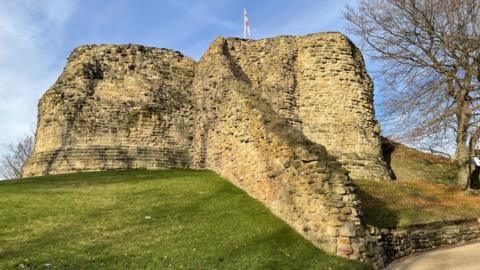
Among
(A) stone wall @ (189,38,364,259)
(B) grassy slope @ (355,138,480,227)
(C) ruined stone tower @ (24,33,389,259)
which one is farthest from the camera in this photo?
(C) ruined stone tower @ (24,33,389,259)

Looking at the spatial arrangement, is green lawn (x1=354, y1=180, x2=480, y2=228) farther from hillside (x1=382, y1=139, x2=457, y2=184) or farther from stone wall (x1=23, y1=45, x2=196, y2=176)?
stone wall (x1=23, y1=45, x2=196, y2=176)

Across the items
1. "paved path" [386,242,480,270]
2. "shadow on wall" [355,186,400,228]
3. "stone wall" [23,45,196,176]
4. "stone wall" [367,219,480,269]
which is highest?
"stone wall" [23,45,196,176]

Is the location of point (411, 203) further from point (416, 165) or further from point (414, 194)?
point (416, 165)

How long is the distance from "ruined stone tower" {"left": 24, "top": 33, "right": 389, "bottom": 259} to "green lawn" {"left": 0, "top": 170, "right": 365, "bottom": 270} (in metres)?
4.84

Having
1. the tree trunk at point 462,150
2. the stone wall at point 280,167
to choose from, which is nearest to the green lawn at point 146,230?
the stone wall at point 280,167

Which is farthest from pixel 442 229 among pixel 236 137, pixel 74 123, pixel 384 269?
pixel 74 123

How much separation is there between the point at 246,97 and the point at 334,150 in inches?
294

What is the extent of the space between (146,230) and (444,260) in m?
7.51

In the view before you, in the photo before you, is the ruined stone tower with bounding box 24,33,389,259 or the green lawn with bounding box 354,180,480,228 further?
the ruined stone tower with bounding box 24,33,389,259

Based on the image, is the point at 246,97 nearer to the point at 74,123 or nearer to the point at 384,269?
the point at 384,269

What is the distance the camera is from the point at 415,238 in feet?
43.3

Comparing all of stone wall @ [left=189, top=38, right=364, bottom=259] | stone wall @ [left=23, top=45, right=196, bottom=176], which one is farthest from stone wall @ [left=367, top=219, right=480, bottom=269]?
stone wall @ [left=23, top=45, right=196, bottom=176]

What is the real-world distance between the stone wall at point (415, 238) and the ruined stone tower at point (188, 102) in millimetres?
6203

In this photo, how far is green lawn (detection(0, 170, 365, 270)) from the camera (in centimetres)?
972
